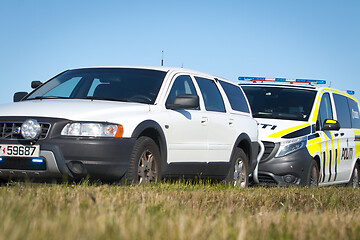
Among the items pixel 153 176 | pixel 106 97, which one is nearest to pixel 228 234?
pixel 153 176

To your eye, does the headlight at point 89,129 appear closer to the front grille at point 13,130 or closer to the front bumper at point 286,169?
the front grille at point 13,130

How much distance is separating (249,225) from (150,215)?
655mm

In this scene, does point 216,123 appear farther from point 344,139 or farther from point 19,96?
point 344,139

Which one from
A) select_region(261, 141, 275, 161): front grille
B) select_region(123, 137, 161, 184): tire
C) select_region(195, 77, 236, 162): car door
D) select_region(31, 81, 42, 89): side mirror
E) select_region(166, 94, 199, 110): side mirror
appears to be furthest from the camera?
select_region(261, 141, 275, 161): front grille

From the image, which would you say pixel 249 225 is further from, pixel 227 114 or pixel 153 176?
pixel 227 114

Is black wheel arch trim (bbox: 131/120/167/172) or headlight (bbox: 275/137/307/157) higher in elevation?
black wheel arch trim (bbox: 131/120/167/172)

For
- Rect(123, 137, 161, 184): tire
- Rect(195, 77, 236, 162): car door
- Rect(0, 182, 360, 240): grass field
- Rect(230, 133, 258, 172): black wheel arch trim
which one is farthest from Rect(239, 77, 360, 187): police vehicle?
Rect(0, 182, 360, 240): grass field

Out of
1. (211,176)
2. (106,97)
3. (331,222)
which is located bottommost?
(211,176)

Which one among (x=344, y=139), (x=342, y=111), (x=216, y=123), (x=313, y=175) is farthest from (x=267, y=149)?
(x=342, y=111)

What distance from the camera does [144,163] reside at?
24.6 feet

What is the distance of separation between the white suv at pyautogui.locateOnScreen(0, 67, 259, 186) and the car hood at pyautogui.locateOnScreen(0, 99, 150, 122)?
10 mm

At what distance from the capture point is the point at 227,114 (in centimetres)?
963

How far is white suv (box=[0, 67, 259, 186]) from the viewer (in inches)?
272

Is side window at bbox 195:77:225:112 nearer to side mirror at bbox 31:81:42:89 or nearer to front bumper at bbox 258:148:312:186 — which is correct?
front bumper at bbox 258:148:312:186
